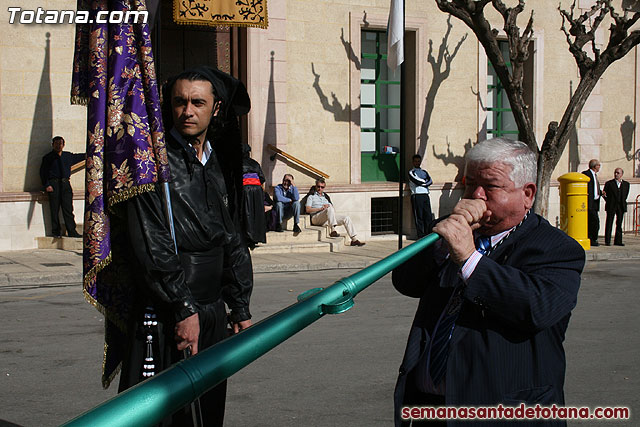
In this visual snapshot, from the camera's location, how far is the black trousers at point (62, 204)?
1448 cm

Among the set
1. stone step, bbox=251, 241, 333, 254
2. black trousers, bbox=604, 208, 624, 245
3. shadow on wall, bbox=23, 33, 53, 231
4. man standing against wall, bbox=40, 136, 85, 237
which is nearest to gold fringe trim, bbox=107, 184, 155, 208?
stone step, bbox=251, 241, 333, 254

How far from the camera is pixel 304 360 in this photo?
6.77m

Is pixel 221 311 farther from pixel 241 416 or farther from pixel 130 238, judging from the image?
pixel 241 416

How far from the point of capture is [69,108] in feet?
49.9

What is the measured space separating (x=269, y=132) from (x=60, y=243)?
5.07m

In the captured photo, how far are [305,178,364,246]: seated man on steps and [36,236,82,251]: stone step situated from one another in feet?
16.1

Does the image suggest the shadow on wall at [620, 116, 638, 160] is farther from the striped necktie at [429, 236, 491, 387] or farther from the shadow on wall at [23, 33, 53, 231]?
the striped necktie at [429, 236, 491, 387]

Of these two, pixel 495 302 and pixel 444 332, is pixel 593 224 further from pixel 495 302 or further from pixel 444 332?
pixel 495 302

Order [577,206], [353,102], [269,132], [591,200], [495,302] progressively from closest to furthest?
[495,302] < [577,206] < [269,132] < [591,200] < [353,102]

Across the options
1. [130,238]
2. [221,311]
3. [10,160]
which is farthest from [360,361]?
[10,160]

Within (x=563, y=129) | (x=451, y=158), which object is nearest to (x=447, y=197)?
(x=451, y=158)

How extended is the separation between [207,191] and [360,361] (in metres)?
3.52

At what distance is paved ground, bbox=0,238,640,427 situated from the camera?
17.8ft

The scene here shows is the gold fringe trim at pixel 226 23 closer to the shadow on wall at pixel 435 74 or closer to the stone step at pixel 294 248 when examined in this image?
the stone step at pixel 294 248
